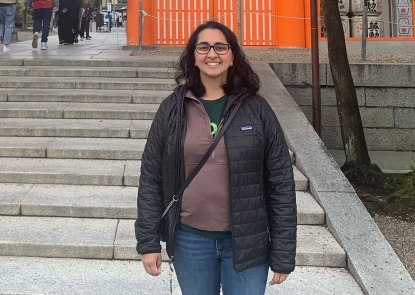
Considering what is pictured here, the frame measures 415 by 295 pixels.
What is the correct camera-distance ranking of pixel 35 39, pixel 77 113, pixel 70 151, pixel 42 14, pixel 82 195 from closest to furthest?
pixel 82 195 → pixel 70 151 → pixel 77 113 → pixel 42 14 → pixel 35 39

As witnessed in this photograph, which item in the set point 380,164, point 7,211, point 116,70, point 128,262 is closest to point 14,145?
point 7,211

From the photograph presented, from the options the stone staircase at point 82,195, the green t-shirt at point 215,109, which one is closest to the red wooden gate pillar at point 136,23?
the stone staircase at point 82,195

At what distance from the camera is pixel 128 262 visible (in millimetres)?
3594

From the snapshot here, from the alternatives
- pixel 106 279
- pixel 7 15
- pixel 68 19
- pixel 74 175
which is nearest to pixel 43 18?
pixel 7 15

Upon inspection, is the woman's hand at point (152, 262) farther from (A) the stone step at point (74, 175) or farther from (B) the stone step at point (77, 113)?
(B) the stone step at point (77, 113)

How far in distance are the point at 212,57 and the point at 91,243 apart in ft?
7.33

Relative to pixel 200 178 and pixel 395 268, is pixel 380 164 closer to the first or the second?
pixel 395 268

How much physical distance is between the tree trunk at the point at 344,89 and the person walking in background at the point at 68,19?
26.1ft

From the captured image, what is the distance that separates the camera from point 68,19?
39.3ft

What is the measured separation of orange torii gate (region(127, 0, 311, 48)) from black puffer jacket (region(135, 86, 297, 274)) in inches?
387

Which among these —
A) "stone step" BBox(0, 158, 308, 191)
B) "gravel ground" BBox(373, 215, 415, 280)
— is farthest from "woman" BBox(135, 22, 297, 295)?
"stone step" BBox(0, 158, 308, 191)

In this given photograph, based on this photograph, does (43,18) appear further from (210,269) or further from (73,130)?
(210,269)

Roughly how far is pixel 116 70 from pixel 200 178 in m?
6.06

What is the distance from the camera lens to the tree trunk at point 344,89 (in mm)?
5855
